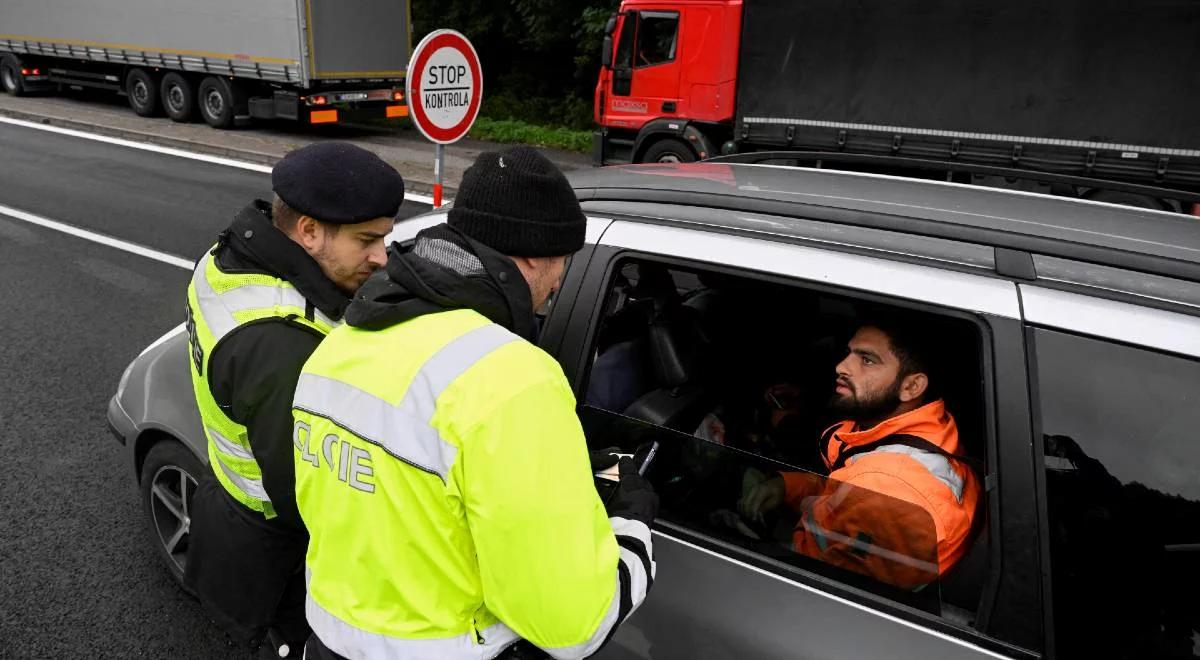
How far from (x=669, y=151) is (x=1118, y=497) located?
408 inches

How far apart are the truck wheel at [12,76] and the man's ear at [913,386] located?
23644 millimetres

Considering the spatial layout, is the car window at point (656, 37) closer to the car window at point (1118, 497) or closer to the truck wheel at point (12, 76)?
the car window at point (1118, 497)

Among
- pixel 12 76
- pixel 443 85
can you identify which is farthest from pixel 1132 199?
pixel 12 76

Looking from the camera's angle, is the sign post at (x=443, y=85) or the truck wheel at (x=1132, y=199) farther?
the truck wheel at (x=1132, y=199)

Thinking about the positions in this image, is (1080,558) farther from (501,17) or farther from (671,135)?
(501,17)

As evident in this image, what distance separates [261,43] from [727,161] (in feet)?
45.8

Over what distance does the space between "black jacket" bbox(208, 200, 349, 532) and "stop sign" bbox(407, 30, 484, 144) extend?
3970 millimetres

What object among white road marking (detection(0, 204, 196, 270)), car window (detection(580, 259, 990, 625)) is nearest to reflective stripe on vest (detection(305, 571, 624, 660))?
car window (detection(580, 259, 990, 625))

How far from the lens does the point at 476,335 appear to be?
1.29 meters

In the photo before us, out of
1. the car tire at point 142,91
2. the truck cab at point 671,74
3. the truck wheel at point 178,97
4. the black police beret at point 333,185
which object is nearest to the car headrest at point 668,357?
the black police beret at point 333,185

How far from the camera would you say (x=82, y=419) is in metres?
4.32

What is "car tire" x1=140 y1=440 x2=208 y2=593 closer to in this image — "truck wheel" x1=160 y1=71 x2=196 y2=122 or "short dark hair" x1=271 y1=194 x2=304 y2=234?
"short dark hair" x1=271 y1=194 x2=304 y2=234

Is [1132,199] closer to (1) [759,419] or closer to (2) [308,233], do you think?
(1) [759,419]

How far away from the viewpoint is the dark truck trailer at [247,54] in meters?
14.4
